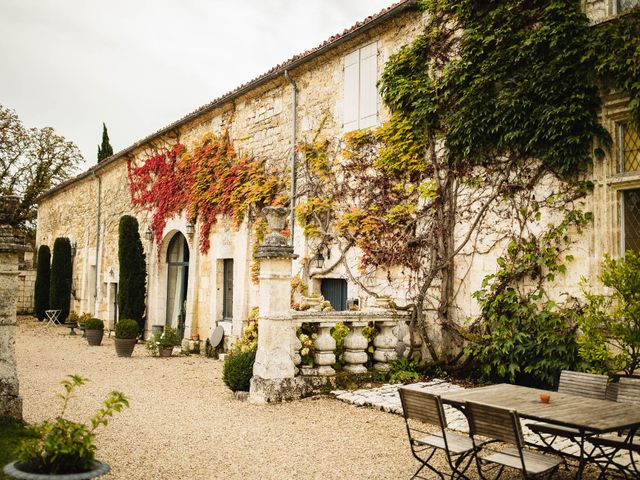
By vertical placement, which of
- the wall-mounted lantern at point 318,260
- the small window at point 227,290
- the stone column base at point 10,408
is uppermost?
the wall-mounted lantern at point 318,260

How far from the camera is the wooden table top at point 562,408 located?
3.38m

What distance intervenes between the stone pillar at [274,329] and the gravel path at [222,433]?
10.2 inches

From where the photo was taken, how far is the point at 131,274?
1542cm

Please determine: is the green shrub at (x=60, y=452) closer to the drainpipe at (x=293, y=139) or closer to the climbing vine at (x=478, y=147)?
the climbing vine at (x=478, y=147)

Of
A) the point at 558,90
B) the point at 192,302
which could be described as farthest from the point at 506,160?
the point at 192,302

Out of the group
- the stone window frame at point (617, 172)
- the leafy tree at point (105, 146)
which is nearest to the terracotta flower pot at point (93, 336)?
the stone window frame at point (617, 172)

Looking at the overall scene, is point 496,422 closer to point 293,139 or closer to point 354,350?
point 354,350

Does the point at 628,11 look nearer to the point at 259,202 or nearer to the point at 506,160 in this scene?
the point at 506,160

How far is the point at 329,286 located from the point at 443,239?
9.03 ft

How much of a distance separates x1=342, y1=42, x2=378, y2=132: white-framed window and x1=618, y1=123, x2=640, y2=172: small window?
394 centimetres

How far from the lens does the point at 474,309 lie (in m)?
7.76

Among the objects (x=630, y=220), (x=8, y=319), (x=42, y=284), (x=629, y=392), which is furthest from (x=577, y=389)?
(x=42, y=284)

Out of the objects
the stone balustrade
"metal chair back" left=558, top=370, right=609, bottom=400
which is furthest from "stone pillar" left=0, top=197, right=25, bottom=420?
"metal chair back" left=558, top=370, right=609, bottom=400

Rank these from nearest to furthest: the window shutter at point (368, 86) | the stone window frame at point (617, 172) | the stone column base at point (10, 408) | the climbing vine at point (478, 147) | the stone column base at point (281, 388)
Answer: the stone column base at point (10, 408) → the stone window frame at point (617, 172) → the climbing vine at point (478, 147) → the stone column base at point (281, 388) → the window shutter at point (368, 86)
